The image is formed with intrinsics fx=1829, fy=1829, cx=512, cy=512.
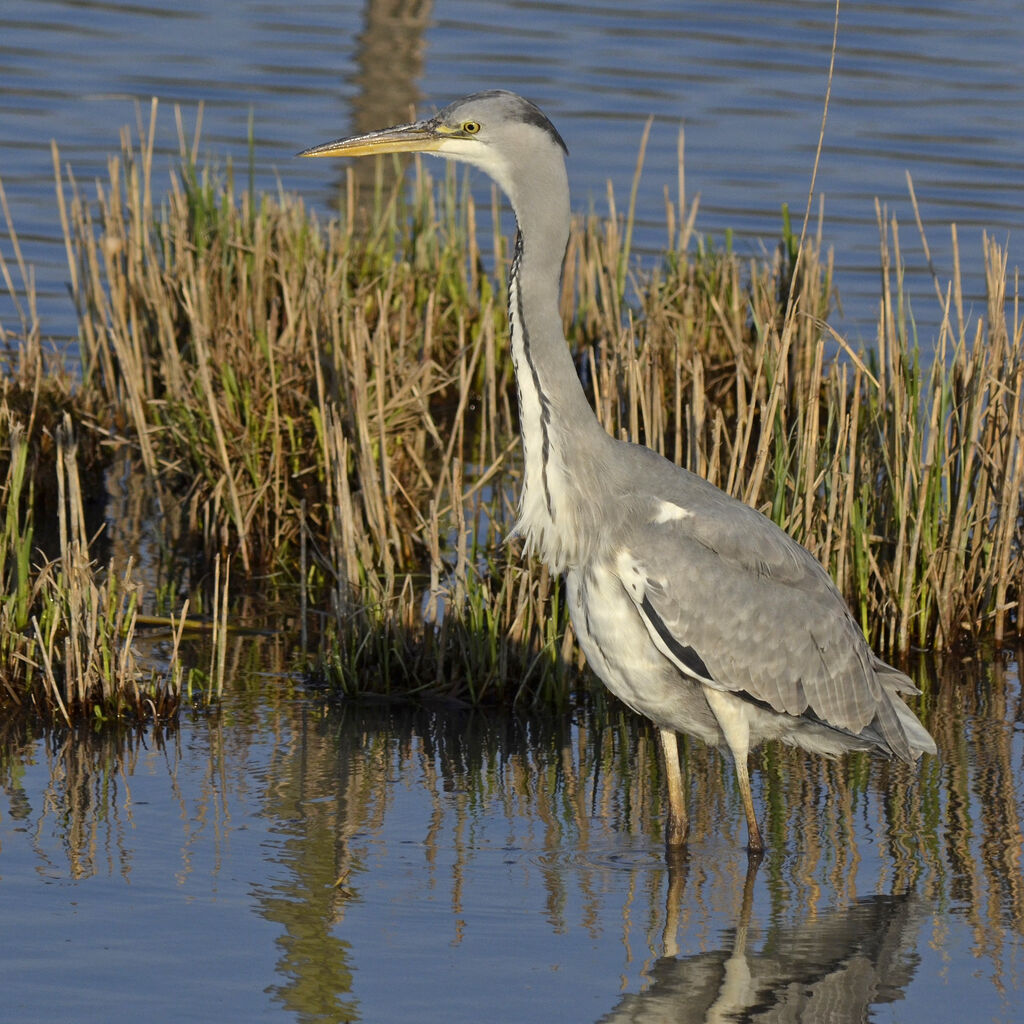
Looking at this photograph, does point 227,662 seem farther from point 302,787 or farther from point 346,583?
point 302,787

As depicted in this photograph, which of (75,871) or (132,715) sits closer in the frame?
(75,871)

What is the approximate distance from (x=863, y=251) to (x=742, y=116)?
12.6 feet

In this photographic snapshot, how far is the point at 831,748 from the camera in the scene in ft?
18.9

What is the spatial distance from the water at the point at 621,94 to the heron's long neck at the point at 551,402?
5449 millimetres

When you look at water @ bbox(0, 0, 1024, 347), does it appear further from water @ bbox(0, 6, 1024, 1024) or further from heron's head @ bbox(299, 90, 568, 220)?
heron's head @ bbox(299, 90, 568, 220)

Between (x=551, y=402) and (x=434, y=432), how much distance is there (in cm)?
191

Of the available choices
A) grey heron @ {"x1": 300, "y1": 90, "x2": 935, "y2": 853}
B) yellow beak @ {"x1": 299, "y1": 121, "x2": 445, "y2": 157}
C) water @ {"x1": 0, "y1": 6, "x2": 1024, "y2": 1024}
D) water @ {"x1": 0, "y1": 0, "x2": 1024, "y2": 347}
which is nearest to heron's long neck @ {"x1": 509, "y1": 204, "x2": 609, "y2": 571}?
grey heron @ {"x1": 300, "y1": 90, "x2": 935, "y2": 853}

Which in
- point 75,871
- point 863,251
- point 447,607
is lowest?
point 75,871

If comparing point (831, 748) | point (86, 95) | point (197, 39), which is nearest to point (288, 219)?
point (831, 748)

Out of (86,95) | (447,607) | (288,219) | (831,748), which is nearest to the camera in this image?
(831,748)

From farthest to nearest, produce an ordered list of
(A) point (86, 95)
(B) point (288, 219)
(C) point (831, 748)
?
(A) point (86, 95)
(B) point (288, 219)
(C) point (831, 748)

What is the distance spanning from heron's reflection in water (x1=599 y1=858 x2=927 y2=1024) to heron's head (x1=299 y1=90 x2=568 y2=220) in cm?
215

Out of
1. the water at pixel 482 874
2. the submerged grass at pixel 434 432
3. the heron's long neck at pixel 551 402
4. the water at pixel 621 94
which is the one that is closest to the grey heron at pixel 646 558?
the heron's long neck at pixel 551 402

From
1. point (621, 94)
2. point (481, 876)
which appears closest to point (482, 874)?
point (481, 876)
